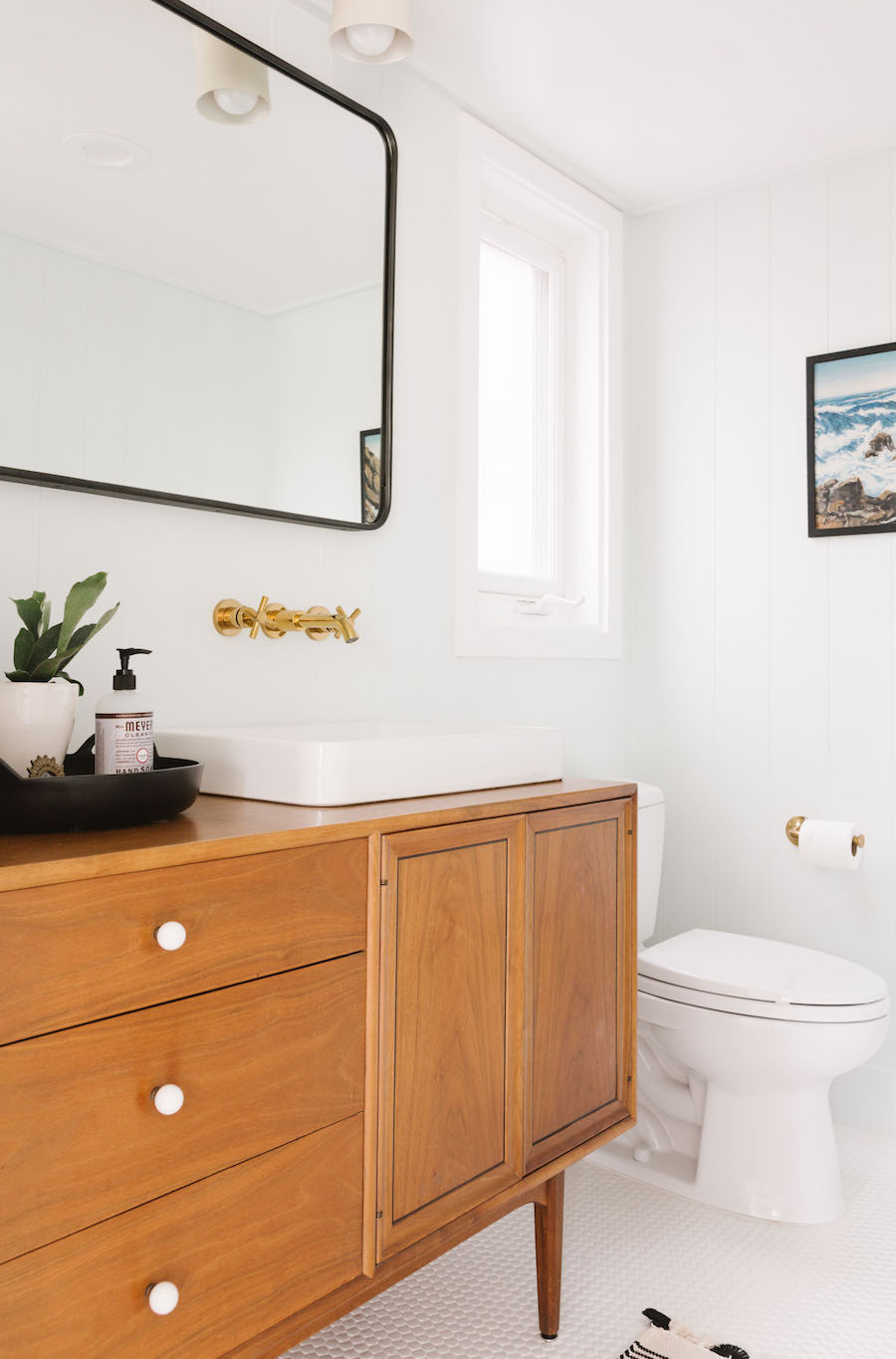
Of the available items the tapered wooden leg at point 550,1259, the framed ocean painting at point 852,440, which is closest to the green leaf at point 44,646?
the tapered wooden leg at point 550,1259

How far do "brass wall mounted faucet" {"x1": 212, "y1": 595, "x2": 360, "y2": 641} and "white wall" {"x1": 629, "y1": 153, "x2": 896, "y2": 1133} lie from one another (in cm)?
122

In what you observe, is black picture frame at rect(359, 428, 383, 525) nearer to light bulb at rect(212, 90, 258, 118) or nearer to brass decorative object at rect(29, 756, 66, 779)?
light bulb at rect(212, 90, 258, 118)

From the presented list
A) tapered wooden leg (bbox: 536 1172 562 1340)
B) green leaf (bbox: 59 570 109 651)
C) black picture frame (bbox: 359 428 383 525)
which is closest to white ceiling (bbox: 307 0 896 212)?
black picture frame (bbox: 359 428 383 525)

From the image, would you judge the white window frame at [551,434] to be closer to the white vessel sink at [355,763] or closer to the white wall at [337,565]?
the white wall at [337,565]

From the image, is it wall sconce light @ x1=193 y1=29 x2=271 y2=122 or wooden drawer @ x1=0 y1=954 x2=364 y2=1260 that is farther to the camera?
wall sconce light @ x1=193 y1=29 x2=271 y2=122

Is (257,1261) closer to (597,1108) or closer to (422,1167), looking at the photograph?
(422,1167)

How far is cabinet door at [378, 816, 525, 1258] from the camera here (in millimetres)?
1229

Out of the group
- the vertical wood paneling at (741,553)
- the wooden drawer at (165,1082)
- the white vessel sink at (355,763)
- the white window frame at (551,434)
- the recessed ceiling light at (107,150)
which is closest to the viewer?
the wooden drawer at (165,1082)

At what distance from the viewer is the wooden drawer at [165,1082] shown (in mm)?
868

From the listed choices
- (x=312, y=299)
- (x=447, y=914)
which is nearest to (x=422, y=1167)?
(x=447, y=914)

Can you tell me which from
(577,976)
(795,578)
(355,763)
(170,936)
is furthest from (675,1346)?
(795,578)

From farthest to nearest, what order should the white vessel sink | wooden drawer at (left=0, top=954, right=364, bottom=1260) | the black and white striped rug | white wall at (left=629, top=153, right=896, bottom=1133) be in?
white wall at (left=629, top=153, right=896, bottom=1133) → the black and white striped rug → the white vessel sink → wooden drawer at (left=0, top=954, right=364, bottom=1260)

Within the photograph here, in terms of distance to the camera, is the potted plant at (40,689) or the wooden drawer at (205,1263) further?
the potted plant at (40,689)

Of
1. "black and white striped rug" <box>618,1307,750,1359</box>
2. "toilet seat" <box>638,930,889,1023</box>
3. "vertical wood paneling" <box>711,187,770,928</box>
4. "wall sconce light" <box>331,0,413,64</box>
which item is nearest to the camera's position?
"black and white striped rug" <box>618,1307,750,1359</box>
